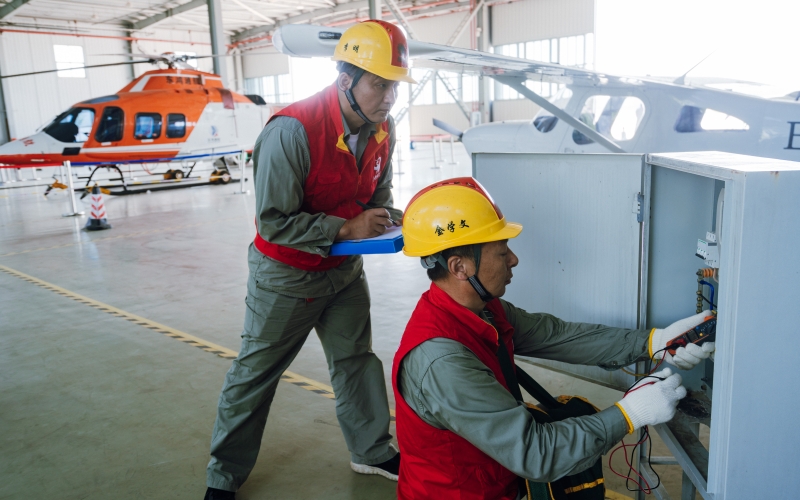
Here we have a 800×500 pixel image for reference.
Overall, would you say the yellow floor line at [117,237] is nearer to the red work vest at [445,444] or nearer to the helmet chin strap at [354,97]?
the helmet chin strap at [354,97]

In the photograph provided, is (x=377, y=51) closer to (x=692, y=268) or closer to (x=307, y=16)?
(x=692, y=268)

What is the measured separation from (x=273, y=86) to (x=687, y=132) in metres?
30.0

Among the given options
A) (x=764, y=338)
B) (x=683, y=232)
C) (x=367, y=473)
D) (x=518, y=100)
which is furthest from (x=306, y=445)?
(x=518, y=100)

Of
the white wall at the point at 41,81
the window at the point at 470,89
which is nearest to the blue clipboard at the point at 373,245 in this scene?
the white wall at the point at 41,81

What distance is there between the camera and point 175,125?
553 inches

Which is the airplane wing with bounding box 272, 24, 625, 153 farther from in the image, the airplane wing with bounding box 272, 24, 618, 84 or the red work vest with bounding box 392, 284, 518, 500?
the red work vest with bounding box 392, 284, 518, 500

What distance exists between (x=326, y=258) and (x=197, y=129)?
1314 cm

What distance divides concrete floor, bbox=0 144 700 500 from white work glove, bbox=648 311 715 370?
3.14 ft

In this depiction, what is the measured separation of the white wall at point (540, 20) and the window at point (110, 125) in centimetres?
1814

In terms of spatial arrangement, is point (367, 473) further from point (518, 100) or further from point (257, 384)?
point (518, 100)

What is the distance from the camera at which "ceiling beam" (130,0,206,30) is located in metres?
23.2

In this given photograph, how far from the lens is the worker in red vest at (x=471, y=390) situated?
1.59 meters

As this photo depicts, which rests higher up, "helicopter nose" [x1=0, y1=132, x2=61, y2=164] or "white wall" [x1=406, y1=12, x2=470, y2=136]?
"white wall" [x1=406, y1=12, x2=470, y2=136]

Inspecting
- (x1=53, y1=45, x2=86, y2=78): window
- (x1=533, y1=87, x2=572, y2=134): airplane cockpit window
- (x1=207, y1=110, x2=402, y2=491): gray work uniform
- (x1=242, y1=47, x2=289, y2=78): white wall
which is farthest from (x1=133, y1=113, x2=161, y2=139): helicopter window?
(x1=242, y1=47, x2=289, y2=78): white wall
